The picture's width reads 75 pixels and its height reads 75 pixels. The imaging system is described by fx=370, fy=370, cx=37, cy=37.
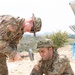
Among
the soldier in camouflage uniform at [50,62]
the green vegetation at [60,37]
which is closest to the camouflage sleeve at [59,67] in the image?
the soldier in camouflage uniform at [50,62]

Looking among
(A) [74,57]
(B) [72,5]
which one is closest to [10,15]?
(B) [72,5]

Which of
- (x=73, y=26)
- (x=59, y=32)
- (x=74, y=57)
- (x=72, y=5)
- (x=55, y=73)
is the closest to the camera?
(x=55, y=73)

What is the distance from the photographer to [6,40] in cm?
597

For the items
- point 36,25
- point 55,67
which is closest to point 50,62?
point 55,67

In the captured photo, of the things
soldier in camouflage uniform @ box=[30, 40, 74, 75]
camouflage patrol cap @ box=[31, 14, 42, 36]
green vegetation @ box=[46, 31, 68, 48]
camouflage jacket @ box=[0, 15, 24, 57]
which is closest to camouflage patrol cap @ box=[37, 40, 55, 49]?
soldier in camouflage uniform @ box=[30, 40, 74, 75]

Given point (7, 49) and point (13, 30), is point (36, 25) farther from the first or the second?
point (7, 49)

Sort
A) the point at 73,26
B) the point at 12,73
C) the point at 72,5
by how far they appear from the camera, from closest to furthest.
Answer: the point at 12,73
the point at 72,5
the point at 73,26

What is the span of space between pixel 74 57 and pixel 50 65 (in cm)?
1179

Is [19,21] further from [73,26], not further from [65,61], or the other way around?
[73,26]

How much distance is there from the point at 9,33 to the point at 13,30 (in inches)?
3.2

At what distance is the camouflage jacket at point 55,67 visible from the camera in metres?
5.93

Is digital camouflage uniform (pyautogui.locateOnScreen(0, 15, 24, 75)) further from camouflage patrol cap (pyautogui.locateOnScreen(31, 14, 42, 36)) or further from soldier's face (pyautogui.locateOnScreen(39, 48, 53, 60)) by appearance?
soldier's face (pyautogui.locateOnScreen(39, 48, 53, 60))

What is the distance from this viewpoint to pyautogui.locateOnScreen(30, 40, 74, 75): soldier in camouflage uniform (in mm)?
5887

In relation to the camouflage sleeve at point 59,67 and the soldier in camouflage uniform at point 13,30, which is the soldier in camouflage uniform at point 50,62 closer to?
the camouflage sleeve at point 59,67
